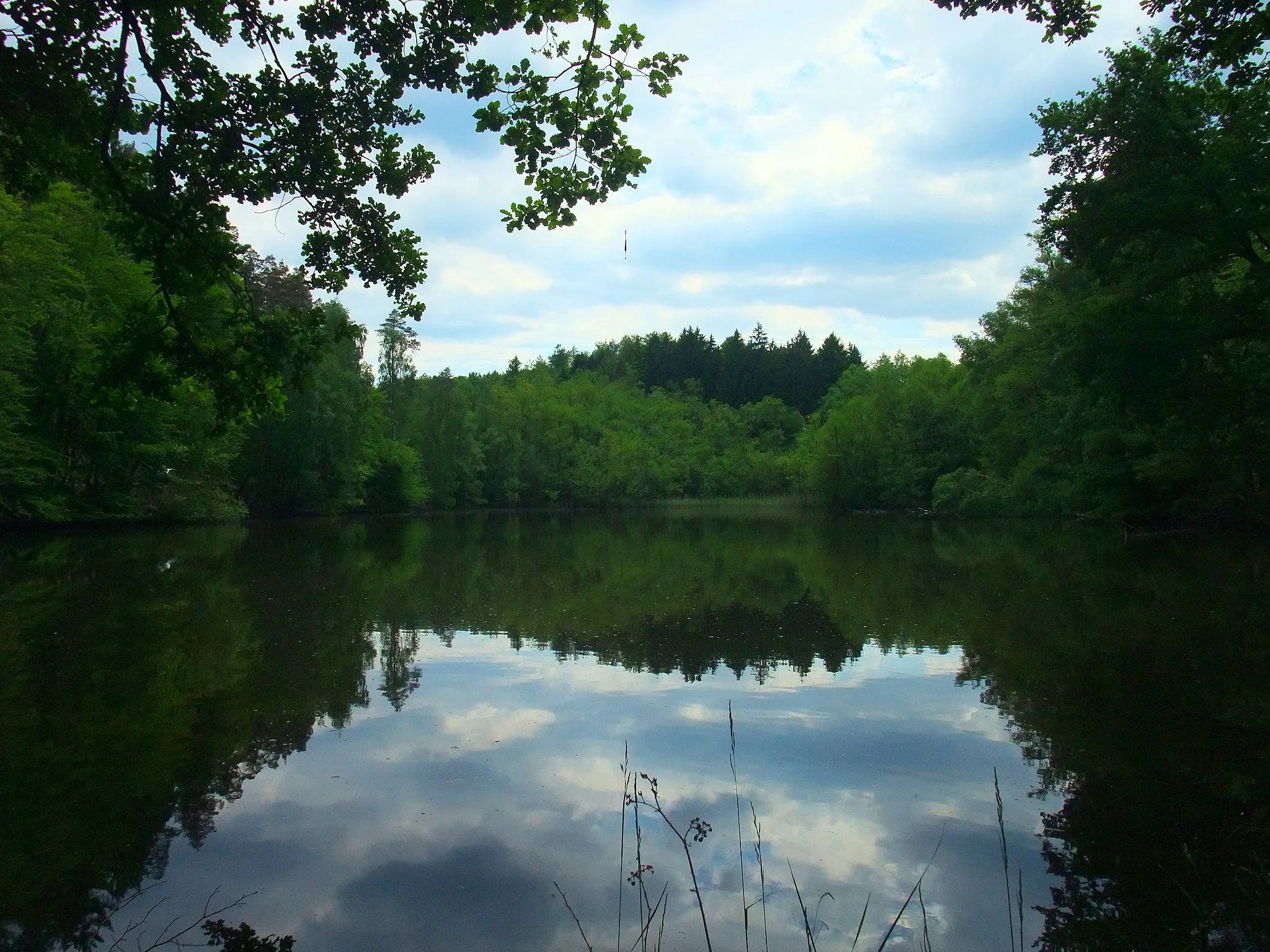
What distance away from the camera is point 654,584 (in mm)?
18984

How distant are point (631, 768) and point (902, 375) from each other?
240ft

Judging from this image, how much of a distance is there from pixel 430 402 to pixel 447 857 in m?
67.0

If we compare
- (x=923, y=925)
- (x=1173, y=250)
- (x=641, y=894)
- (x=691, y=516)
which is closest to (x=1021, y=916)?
(x=923, y=925)

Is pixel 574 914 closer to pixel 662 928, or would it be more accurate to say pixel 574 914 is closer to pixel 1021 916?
pixel 662 928

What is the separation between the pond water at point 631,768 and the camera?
4.48 metres

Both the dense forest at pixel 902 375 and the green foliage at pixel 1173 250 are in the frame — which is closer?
the dense forest at pixel 902 375

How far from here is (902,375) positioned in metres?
75.7

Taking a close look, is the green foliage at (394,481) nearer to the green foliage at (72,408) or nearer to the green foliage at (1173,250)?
the green foliage at (72,408)

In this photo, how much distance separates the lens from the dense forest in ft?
24.6

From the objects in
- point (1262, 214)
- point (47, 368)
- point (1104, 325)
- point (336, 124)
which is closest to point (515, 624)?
point (336, 124)

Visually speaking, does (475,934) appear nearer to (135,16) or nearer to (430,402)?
(135,16)

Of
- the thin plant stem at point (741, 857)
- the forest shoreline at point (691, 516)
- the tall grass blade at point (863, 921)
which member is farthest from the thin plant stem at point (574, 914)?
the forest shoreline at point (691, 516)

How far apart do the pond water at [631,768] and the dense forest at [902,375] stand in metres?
2.82

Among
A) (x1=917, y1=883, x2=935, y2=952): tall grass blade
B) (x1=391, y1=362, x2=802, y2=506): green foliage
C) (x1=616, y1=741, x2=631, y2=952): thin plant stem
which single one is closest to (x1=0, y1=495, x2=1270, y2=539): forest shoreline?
(x1=391, y1=362, x2=802, y2=506): green foliage
